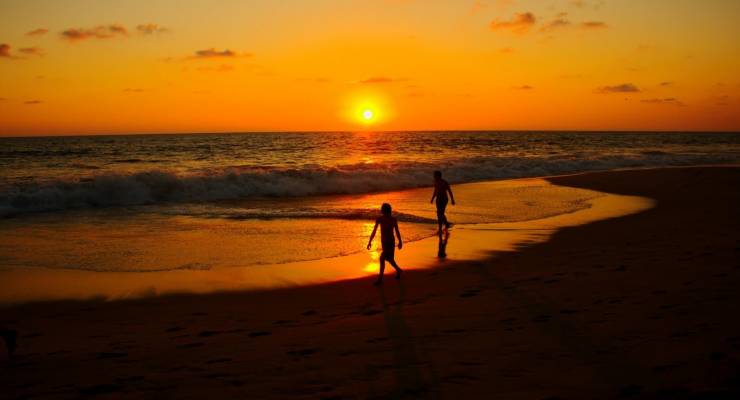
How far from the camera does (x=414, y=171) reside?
117ft

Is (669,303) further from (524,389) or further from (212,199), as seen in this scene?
(212,199)

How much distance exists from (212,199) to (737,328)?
2237 centimetres

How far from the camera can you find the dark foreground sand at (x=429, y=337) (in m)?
5.04

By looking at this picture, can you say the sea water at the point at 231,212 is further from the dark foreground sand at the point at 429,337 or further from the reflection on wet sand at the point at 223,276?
the dark foreground sand at the point at 429,337

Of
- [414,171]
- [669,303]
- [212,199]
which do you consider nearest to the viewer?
[669,303]

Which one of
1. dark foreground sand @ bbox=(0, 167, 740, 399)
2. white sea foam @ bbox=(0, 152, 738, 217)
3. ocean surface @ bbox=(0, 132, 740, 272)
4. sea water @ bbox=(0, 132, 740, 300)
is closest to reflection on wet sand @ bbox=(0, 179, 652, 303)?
sea water @ bbox=(0, 132, 740, 300)

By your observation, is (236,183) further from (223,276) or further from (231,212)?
(223,276)

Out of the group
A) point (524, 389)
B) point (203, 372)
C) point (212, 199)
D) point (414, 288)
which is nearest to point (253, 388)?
point (203, 372)

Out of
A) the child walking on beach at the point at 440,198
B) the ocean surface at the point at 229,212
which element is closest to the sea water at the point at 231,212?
the ocean surface at the point at 229,212

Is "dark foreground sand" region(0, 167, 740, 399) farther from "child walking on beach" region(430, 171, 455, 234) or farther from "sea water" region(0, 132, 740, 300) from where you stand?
"sea water" region(0, 132, 740, 300)

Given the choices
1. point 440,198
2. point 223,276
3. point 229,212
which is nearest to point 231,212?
point 229,212

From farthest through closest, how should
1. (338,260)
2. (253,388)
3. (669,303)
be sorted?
1. (338,260)
2. (669,303)
3. (253,388)

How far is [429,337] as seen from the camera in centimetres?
652

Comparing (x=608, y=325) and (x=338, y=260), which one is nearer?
(x=608, y=325)
